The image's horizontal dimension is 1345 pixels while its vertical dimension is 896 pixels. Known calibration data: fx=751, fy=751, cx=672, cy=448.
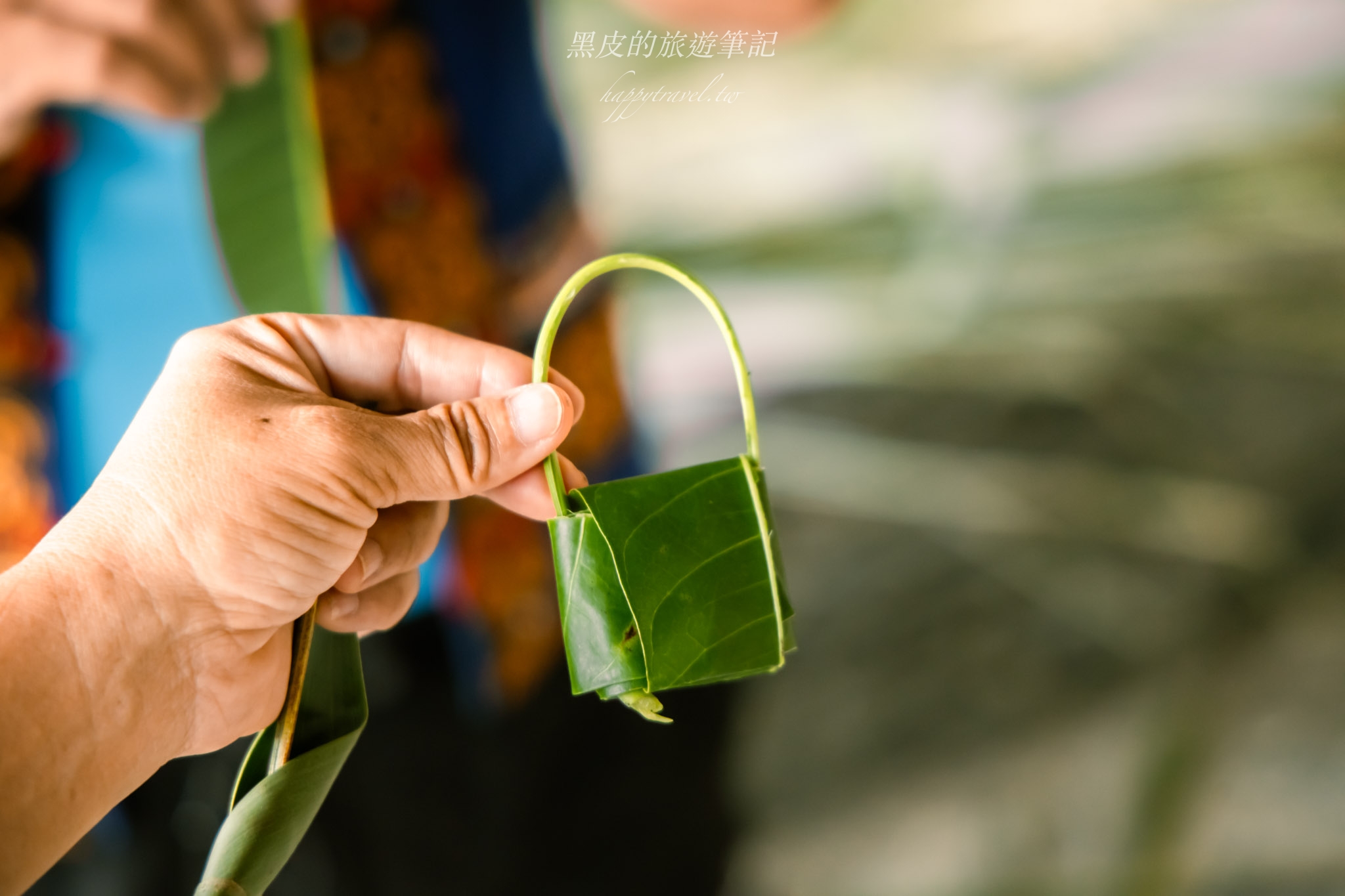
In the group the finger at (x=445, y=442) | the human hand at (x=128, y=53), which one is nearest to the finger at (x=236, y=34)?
the human hand at (x=128, y=53)

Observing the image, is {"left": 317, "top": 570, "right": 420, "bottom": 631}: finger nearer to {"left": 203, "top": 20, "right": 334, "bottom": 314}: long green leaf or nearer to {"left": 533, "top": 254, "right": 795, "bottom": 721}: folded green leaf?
{"left": 533, "top": 254, "right": 795, "bottom": 721}: folded green leaf

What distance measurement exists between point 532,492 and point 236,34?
2.17ft

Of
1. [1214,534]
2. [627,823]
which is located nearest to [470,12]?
[627,823]

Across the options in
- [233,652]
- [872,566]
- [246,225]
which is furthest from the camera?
[872,566]

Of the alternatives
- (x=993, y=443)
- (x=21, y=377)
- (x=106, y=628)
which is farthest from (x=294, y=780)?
(x=993, y=443)

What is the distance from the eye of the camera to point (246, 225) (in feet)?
2.35

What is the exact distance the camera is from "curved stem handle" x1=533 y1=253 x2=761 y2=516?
0.45 meters

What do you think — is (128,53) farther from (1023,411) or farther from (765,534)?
(1023,411)

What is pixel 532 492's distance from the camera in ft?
1.78

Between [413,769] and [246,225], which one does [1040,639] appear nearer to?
[413,769]

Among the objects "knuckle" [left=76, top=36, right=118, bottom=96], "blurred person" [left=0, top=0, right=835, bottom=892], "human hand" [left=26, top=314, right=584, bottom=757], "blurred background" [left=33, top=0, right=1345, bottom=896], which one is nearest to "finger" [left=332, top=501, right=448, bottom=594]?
"human hand" [left=26, top=314, right=584, bottom=757]

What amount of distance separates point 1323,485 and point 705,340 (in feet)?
4.31

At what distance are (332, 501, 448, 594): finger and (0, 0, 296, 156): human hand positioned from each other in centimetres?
55

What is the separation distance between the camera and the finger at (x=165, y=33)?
762 millimetres
